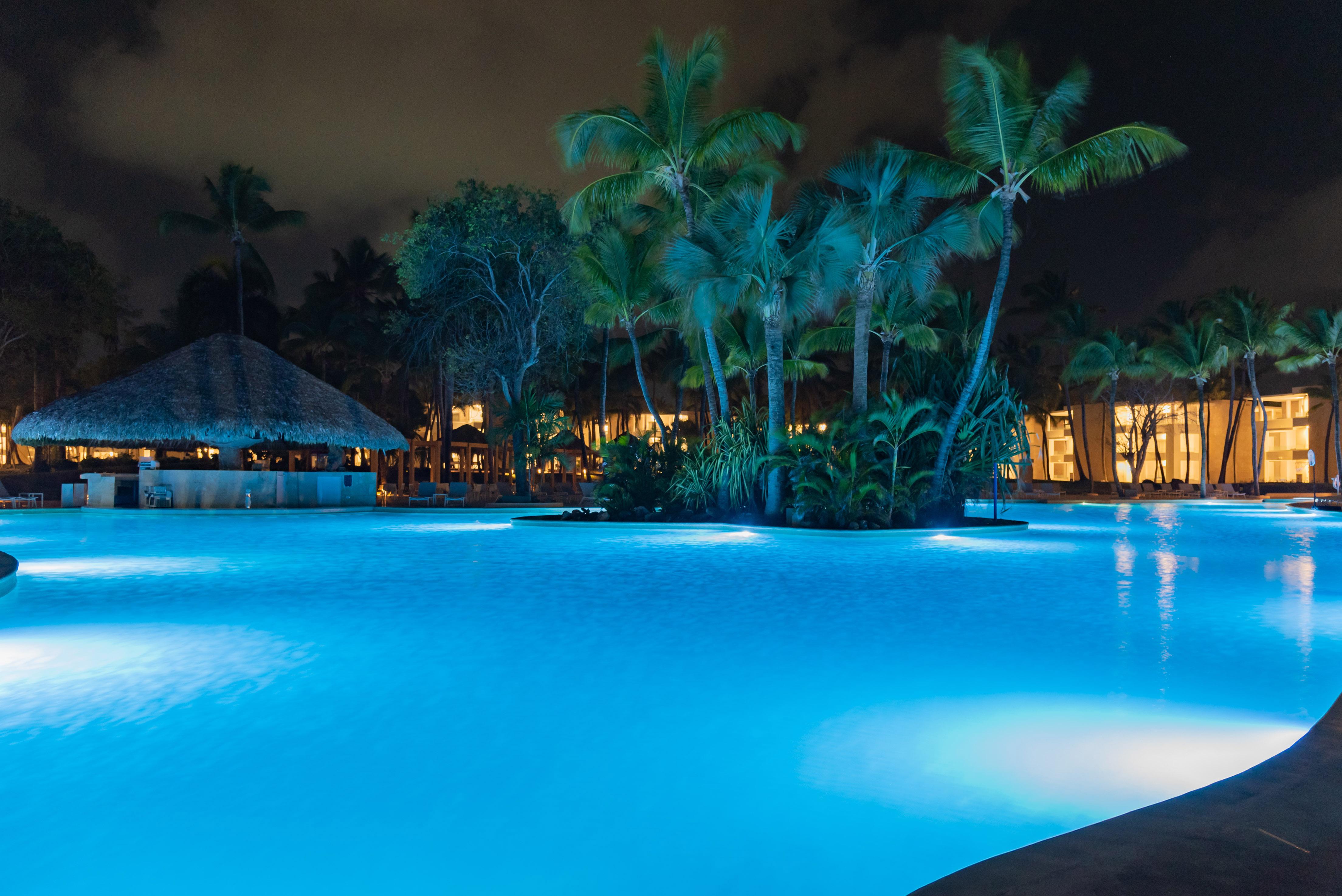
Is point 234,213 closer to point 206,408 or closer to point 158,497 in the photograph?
point 206,408

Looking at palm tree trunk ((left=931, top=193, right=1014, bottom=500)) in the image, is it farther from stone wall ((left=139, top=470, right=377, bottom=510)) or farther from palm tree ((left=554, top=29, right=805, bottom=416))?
stone wall ((left=139, top=470, right=377, bottom=510))

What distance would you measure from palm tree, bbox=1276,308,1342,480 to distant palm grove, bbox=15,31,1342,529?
0.38 feet

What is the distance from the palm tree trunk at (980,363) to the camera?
16188mm

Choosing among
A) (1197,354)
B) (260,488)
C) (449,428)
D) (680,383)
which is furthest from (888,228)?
(1197,354)

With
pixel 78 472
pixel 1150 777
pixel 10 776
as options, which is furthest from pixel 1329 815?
pixel 78 472

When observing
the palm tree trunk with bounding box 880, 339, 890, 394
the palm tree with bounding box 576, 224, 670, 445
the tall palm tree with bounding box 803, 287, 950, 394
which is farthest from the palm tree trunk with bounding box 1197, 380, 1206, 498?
the palm tree with bounding box 576, 224, 670, 445

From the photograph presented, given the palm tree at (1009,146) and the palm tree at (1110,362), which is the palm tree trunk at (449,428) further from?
the palm tree at (1110,362)

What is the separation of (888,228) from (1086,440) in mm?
37781

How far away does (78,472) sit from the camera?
33.8m

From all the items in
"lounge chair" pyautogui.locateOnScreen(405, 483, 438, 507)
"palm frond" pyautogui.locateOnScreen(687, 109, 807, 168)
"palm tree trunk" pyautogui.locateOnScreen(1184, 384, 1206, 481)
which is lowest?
"lounge chair" pyautogui.locateOnScreen(405, 483, 438, 507)

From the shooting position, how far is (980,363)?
53.1ft

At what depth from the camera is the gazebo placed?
931 inches

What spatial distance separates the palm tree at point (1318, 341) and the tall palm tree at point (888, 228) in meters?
25.7

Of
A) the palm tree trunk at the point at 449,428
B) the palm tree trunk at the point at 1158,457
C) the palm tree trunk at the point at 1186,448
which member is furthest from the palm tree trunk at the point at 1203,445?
the palm tree trunk at the point at 449,428
